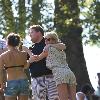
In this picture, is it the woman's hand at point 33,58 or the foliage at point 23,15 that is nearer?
the woman's hand at point 33,58

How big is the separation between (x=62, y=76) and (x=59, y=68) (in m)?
0.16

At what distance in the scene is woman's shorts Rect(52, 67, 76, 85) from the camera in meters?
8.70

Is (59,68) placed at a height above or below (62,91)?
above

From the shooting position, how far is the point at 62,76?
28.6 feet

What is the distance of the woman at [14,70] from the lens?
8.77m

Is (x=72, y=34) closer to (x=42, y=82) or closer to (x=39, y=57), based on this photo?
(x=42, y=82)

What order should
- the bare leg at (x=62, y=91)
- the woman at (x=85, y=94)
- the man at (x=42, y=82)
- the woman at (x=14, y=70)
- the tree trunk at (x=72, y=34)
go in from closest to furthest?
the bare leg at (x=62, y=91), the woman at (x=14, y=70), the man at (x=42, y=82), the woman at (x=85, y=94), the tree trunk at (x=72, y=34)

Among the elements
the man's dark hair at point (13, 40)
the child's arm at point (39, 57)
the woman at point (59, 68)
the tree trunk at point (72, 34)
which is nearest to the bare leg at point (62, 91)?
the woman at point (59, 68)

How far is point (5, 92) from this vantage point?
347 inches

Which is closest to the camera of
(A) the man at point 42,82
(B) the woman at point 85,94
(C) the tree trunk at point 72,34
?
(A) the man at point 42,82

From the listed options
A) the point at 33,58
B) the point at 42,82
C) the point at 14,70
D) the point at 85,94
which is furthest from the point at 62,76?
the point at 85,94

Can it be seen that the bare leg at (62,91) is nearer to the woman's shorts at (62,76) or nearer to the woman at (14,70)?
the woman's shorts at (62,76)

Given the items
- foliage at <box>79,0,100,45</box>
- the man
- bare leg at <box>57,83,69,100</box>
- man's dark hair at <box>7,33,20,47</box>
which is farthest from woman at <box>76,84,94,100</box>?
foliage at <box>79,0,100,45</box>

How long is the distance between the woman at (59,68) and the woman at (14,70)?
235 millimetres
